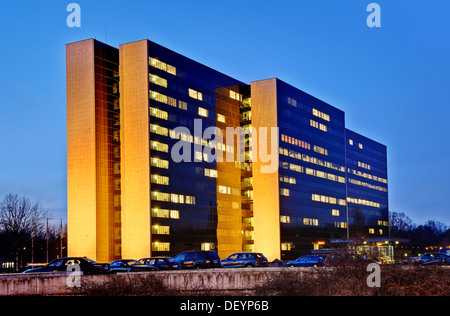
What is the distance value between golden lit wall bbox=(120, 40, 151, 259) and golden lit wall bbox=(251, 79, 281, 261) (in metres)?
31.3

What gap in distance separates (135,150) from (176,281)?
7367 centimetres

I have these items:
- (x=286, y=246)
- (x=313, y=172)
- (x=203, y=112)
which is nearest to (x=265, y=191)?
(x=286, y=246)

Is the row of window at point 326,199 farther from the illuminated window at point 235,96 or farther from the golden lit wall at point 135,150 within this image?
the golden lit wall at point 135,150

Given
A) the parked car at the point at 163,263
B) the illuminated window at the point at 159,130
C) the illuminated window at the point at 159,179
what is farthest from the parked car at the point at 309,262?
the illuminated window at the point at 159,130

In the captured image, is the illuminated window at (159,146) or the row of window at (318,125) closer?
the illuminated window at (159,146)

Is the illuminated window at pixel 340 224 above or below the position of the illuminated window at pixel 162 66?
below

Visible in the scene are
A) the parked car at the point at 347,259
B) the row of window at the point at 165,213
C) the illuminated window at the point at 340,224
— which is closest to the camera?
the parked car at the point at 347,259

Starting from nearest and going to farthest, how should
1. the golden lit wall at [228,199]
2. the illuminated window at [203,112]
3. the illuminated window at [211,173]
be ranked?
the illuminated window at [211,173]
the illuminated window at [203,112]
the golden lit wall at [228,199]

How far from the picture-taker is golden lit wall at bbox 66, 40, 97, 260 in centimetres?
10062

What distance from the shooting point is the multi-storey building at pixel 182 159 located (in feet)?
332

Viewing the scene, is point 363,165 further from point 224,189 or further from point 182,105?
point 182,105

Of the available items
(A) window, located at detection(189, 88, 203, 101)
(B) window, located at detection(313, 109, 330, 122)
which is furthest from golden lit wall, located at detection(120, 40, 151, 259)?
(B) window, located at detection(313, 109, 330, 122)

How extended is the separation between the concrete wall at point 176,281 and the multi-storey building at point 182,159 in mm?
66388
